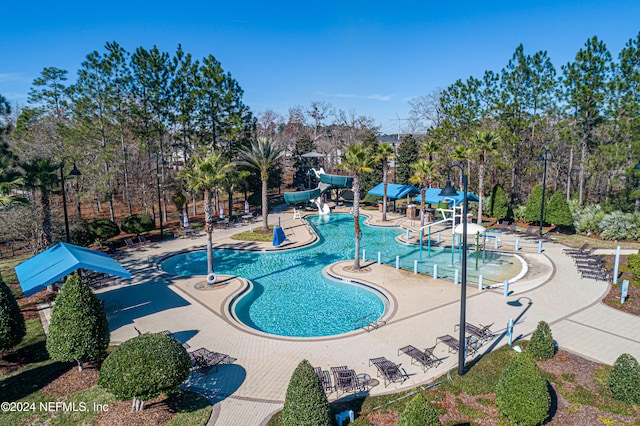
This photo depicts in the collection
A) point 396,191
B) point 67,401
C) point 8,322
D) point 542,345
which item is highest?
point 396,191

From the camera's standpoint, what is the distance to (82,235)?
84.5 feet

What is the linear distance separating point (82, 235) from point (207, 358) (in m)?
19.1

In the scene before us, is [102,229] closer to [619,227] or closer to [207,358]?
[207,358]

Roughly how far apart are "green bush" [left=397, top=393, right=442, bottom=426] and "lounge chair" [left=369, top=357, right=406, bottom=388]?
3578 millimetres

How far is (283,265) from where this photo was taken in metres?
23.7

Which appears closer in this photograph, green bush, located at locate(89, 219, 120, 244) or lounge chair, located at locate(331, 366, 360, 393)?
lounge chair, located at locate(331, 366, 360, 393)

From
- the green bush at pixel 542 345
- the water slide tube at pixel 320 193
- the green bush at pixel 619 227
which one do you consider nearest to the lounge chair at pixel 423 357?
the green bush at pixel 542 345

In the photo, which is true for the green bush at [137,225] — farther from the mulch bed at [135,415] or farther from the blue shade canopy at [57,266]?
the mulch bed at [135,415]

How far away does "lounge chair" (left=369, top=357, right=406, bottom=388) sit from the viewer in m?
10.8

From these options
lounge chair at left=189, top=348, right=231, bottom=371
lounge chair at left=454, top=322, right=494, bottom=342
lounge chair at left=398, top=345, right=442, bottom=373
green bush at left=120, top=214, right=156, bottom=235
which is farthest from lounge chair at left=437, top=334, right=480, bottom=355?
green bush at left=120, top=214, right=156, bottom=235

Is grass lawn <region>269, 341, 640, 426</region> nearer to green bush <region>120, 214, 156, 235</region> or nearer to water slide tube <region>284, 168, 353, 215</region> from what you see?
green bush <region>120, 214, 156, 235</region>

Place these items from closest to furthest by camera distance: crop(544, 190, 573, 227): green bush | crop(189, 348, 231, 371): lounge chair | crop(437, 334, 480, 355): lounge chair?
1. crop(189, 348, 231, 371): lounge chair
2. crop(437, 334, 480, 355): lounge chair
3. crop(544, 190, 573, 227): green bush

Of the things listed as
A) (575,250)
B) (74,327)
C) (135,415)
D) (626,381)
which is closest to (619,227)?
→ (575,250)

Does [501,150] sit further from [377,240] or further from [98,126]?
[98,126]
